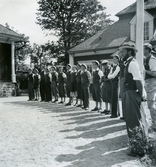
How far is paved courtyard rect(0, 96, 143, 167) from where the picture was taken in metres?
4.71

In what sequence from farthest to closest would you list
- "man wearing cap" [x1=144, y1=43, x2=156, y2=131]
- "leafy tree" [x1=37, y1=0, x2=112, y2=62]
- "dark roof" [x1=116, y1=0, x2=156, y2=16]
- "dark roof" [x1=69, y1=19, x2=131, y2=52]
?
"leafy tree" [x1=37, y1=0, x2=112, y2=62]
"dark roof" [x1=69, y1=19, x2=131, y2=52]
"dark roof" [x1=116, y1=0, x2=156, y2=16]
"man wearing cap" [x1=144, y1=43, x2=156, y2=131]

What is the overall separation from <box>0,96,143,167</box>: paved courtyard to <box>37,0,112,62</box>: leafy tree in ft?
88.3

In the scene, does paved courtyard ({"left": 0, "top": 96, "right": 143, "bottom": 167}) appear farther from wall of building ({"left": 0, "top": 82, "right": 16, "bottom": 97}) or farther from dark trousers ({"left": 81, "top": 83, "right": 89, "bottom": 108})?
wall of building ({"left": 0, "top": 82, "right": 16, "bottom": 97})

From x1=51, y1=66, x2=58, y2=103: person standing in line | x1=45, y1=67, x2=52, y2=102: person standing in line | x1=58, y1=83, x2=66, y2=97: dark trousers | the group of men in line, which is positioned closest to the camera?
the group of men in line

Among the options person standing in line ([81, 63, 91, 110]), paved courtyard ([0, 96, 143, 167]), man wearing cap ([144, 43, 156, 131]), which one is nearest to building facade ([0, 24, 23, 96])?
person standing in line ([81, 63, 91, 110])

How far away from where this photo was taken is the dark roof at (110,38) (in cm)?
2172

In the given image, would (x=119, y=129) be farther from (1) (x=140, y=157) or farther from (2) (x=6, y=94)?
(2) (x=6, y=94)

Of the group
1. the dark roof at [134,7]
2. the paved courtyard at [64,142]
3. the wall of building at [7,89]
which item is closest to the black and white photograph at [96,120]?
the paved courtyard at [64,142]

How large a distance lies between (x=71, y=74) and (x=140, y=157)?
26.2ft

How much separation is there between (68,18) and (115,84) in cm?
2791

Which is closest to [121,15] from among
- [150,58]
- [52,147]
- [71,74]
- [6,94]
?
[6,94]

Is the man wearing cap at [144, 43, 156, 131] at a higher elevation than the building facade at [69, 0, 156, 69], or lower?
lower

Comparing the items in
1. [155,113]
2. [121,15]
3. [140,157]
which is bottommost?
[140,157]

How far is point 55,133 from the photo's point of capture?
6.73 meters
